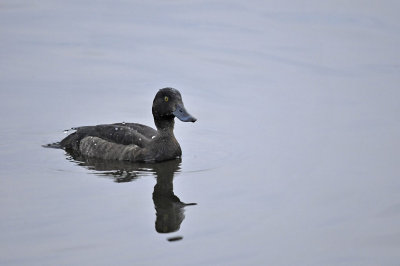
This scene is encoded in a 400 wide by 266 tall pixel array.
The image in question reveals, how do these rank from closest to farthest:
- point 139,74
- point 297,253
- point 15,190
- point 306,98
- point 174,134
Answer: point 297,253 → point 15,190 → point 174,134 → point 306,98 → point 139,74

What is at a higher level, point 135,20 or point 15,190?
point 135,20

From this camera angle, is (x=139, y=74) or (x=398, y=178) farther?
(x=139, y=74)

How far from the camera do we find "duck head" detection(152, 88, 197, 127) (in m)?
14.5

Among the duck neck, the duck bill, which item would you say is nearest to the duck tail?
the duck neck

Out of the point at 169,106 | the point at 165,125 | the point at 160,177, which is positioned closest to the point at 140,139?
the point at 165,125

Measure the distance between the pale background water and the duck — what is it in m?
0.38

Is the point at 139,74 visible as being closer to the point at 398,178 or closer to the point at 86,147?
the point at 86,147

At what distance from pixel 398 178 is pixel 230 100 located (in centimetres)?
469

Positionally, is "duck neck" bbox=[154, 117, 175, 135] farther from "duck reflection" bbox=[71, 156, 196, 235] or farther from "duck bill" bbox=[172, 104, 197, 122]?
"duck reflection" bbox=[71, 156, 196, 235]

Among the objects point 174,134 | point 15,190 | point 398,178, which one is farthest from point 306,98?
point 15,190

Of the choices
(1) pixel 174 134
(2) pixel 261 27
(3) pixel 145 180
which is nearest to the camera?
(3) pixel 145 180

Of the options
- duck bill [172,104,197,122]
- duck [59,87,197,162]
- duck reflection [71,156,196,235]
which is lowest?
duck reflection [71,156,196,235]

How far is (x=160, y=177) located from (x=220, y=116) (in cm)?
323

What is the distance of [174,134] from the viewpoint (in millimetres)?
16031
